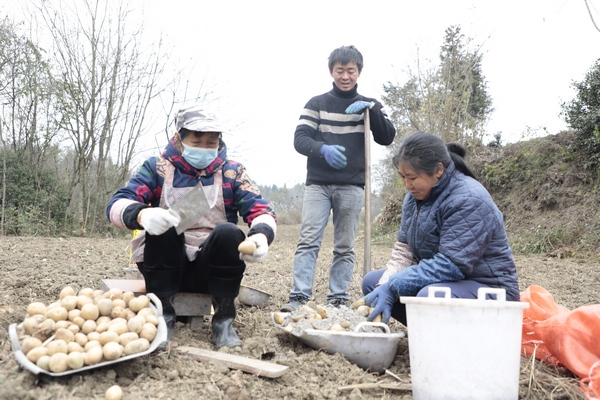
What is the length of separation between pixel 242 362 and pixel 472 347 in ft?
2.92

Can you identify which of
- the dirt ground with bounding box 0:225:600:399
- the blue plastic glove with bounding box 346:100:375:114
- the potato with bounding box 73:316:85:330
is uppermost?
the blue plastic glove with bounding box 346:100:375:114

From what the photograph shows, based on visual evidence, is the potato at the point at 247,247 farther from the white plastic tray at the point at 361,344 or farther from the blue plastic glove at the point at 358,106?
the blue plastic glove at the point at 358,106

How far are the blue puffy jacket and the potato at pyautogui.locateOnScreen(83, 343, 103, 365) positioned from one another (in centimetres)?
135

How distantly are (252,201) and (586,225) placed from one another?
7.55 metres

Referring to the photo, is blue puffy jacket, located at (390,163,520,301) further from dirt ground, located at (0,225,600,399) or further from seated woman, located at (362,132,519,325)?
dirt ground, located at (0,225,600,399)

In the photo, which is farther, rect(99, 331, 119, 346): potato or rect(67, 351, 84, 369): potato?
rect(99, 331, 119, 346): potato

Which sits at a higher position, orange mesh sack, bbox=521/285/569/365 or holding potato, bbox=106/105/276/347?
holding potato, bbox=106/105/276/347

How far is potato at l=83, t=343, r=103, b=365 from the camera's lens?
1.85 metres

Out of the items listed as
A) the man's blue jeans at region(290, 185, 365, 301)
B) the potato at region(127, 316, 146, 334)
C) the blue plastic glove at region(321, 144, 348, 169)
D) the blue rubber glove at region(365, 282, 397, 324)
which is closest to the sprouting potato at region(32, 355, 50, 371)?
the potato at region(127, 316, 146, 334)

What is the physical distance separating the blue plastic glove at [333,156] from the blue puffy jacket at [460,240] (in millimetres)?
1002

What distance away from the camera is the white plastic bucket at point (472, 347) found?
1.89 meters

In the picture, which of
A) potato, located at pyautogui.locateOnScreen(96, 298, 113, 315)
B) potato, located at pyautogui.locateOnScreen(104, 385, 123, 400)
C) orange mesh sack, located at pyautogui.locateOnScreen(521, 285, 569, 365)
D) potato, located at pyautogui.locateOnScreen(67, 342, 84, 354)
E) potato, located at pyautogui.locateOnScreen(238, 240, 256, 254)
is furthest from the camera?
orange mesh sack, located at pyautogui.locateOnScreen(521, 285, 569, 365)

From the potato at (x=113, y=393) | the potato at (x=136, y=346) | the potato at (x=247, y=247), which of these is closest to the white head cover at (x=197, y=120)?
the potato at (x=247, y=247)

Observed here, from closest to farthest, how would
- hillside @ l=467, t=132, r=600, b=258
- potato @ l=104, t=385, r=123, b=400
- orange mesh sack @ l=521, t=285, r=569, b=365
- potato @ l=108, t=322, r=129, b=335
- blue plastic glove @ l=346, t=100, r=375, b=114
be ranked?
potato @ l=104, t=385, r=123, b=400, potato @ l=108, t=322, r=129, b=335, orange mesh sack @ l=521, t=285, r=569, b=365, blue plastic glove @ l=346, t=100, r=375, b=114, hillside @ l=467, t=132, r=600, b=258
